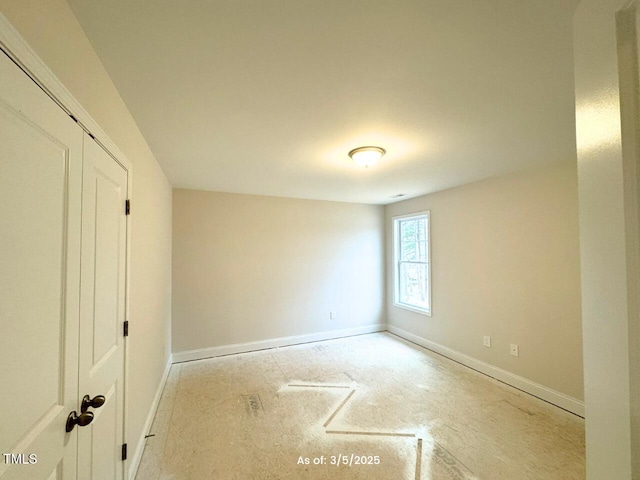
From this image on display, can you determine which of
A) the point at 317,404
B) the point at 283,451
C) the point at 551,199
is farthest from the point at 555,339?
the point at 283,451

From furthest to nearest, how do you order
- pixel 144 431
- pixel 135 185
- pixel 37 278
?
pixel 144 431
pixel 135 185
pixel 37 278

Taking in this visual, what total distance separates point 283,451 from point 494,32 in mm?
2762

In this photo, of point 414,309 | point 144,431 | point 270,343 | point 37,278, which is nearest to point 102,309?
point 37,278

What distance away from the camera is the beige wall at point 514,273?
2529 millimetres

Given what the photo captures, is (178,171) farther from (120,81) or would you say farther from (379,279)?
(379,279)

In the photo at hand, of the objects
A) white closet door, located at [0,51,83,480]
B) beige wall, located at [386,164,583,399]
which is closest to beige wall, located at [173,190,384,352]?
beige wall, located at [386,164,583,399]

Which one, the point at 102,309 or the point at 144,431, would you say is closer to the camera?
the point at 102,309

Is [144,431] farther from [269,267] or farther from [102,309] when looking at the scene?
[269,267]

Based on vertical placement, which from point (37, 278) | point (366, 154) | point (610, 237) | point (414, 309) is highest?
point (366, 154)

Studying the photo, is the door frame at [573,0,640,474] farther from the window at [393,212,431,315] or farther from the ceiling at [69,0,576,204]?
the window at [393,212,431,315]

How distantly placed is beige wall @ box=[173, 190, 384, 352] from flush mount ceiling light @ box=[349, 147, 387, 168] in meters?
2.13

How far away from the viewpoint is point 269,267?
4.15 m

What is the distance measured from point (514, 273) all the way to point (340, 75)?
292 cm

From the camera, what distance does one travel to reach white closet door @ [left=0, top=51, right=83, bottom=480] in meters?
0.66
